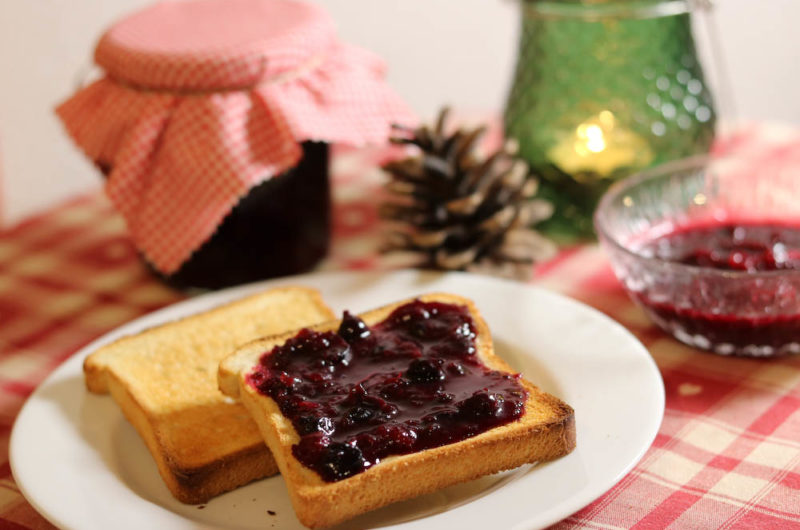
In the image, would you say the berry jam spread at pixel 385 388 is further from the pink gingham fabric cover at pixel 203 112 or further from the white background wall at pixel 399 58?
the white background wall at pixel 399 58

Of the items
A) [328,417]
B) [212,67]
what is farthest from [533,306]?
[212,67]

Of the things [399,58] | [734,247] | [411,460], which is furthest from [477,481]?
[399,58]

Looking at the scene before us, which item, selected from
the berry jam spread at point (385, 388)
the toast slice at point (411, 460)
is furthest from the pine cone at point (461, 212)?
the toast slice at point (411, 460)

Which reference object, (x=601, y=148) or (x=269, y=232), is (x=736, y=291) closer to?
(x=601, y=148)

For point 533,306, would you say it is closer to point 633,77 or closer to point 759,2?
point 633,77

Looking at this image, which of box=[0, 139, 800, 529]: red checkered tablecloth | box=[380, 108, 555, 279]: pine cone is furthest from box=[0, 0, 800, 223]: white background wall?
box=[380, 108, 555, 279]: pine cone
